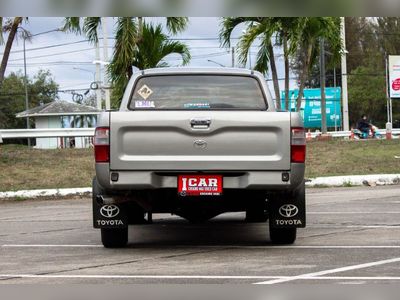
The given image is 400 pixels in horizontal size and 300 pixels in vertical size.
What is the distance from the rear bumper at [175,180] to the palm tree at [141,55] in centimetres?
1189

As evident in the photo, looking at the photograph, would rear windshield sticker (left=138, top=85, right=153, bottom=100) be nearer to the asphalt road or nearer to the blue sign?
the asphalt road

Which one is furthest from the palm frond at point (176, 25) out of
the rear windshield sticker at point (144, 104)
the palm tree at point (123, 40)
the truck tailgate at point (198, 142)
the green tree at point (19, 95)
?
the green tree at point (19, 95)

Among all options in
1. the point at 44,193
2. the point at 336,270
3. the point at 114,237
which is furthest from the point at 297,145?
the point at 44,193

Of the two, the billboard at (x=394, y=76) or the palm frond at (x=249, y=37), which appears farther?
the billboard at (x=394, y=76)

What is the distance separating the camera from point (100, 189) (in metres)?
8.34

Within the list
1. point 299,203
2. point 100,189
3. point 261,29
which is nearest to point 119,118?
point 100,189

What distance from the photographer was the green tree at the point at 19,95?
8375 cm

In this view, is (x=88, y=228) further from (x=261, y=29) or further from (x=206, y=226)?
(x=261, y=29)

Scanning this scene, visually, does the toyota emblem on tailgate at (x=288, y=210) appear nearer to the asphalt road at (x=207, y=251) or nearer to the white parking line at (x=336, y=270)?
the asphalt road at (x=207, y=251)

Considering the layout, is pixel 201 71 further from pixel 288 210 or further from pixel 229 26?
pixel 229 26

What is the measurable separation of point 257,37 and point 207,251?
45.4 feet

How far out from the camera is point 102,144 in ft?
25.9

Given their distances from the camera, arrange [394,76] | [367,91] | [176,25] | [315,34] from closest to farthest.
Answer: [176,25] < [315,34] < [394,76] < [367,91]

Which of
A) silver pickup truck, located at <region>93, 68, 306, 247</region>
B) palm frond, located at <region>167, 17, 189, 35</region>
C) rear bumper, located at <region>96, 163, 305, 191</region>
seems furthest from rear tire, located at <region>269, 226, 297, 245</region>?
palm frond, located at <region>167, 17, 189, 35</region>
